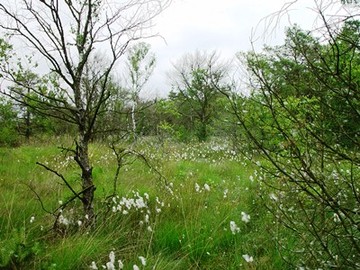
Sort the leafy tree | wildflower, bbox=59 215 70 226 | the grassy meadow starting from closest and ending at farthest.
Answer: the leafy tree, the grassy meadow, wildflower, bbox=59 215 70 226

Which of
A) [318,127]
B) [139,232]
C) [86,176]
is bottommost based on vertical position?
[139,232]

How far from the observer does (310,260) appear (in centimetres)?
254

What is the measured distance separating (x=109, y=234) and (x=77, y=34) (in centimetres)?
208

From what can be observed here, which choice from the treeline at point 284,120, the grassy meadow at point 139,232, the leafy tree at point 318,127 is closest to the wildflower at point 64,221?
the grassy meadow at point 139,232

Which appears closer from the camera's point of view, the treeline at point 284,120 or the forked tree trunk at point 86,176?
the treeline at point 284,120

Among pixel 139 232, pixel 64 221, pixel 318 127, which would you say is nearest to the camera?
pixel 318 127

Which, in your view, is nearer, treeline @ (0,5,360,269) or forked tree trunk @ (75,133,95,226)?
treeline @ (0,5,360,269)

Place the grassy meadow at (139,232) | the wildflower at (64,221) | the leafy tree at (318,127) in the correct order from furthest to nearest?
1. the wildflower at (64,221)
2. the grassy meadow at (139,232)
3. the leafy tree at (318,127)

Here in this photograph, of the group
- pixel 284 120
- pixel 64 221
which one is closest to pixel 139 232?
pixel 64 221

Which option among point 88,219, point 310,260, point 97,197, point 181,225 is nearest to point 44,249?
point 88,219

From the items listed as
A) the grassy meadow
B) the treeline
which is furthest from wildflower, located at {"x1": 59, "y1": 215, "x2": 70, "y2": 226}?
the treeline

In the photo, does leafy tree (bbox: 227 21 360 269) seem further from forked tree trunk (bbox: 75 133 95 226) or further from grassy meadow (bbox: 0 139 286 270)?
forked tree trunk (bbox: 75 133 95 226)

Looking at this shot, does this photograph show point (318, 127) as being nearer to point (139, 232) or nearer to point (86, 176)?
point (139, 232)

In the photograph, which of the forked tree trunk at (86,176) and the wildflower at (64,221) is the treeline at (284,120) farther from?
the wildflower at (64,221)
